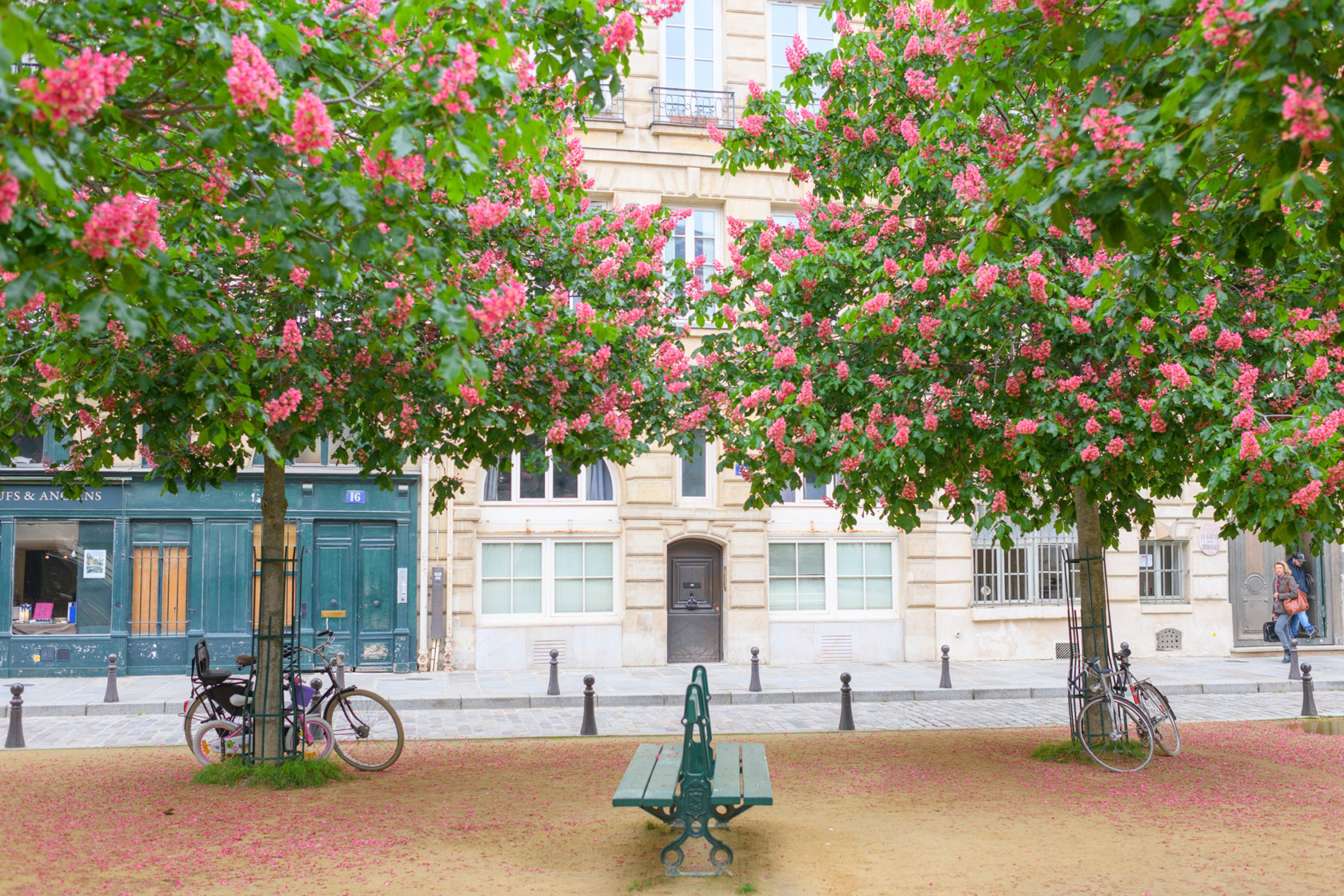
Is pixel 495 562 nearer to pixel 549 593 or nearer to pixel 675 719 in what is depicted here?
pixel 549 593

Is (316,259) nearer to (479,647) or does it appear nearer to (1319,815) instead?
(1319,815)

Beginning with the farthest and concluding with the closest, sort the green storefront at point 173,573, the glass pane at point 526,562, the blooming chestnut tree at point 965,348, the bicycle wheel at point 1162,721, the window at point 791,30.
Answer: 1. the window at point 791,30
2. the glass pane at point 526,562
3. the green storefront at point 173,573
4. the bicycle wheel at point 1162,721
5. the blooming chestnut tree at point 965,348

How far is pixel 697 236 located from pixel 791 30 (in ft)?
14.0

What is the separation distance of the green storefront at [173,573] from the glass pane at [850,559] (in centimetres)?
752

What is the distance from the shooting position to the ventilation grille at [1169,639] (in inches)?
859

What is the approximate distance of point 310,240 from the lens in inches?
197

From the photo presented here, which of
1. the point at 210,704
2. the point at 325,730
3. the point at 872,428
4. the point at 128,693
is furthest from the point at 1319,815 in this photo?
the point at 128,693

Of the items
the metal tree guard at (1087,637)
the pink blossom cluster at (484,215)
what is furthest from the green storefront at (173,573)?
the metal tree guard at (1087,637)

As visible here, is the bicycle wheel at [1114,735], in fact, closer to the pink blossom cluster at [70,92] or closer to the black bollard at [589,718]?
the black bollard at [589,718]

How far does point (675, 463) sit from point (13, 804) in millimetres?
12621

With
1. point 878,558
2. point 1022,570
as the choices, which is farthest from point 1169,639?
point 878,558

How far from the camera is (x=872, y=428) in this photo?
9430mm

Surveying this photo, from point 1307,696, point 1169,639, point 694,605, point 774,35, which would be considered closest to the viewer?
point 1307,696

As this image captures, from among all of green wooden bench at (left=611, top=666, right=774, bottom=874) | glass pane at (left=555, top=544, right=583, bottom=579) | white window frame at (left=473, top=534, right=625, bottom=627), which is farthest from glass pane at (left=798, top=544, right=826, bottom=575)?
green wooden bench at (left=611, top=666, right=774, bottom=874)
